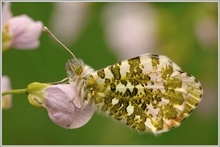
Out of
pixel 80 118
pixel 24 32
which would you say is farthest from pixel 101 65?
pixel 80 118

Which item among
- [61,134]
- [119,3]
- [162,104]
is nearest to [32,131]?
[61,134]

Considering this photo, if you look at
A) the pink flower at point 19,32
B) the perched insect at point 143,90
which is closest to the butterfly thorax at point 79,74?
the perched insect at point 143,90

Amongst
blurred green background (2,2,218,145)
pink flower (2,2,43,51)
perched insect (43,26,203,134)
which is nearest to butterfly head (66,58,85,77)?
perched insect (43,26,203,134)

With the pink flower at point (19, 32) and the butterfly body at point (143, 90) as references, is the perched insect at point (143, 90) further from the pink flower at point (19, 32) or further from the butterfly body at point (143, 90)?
the pink flower at point (19, 32)

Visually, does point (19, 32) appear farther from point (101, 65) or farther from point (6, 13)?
point (101, 65)

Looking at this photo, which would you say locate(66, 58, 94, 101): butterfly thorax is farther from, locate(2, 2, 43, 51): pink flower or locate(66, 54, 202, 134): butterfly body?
locate(2, 2, 43, 51): pink flower

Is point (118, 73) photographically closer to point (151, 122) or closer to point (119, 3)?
point (151, 122)
